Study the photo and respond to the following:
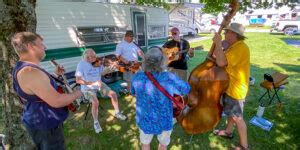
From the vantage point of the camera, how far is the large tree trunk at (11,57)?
10.2 ft

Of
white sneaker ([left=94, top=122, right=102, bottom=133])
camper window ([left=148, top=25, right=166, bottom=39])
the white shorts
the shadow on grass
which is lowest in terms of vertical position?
the shadow on grass

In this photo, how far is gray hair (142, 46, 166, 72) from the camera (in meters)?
2.71

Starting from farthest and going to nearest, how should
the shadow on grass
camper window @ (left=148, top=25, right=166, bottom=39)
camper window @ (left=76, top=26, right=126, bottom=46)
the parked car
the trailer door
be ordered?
the parked car → camper window @ (left=148, top=25, right=166, bottom=39) → the trailer door → camper window @ (left=76, top=26, right=126, bottom=46) → the shadow on grass

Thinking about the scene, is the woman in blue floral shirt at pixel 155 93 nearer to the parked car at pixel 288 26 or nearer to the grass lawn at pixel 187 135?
the grass lawn at pixel 187 135

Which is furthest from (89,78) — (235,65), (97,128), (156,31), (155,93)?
(156,31)

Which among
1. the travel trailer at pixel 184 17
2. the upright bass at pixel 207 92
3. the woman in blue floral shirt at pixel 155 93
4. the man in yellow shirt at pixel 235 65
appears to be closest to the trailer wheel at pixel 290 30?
the travel trailer at pixel 184 17

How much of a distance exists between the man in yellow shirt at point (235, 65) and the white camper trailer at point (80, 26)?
4894 millimetres

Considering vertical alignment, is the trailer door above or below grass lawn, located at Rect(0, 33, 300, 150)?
above

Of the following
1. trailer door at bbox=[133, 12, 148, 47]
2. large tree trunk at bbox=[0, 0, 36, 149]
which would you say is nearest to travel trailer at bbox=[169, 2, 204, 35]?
trailer door at bbox=[133, 12, 148, 47]

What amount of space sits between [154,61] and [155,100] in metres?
0.45

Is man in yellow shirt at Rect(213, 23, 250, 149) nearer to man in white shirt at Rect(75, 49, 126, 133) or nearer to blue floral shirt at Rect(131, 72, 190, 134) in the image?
blue floral shirt at Rect(131, 72, 190, 134)

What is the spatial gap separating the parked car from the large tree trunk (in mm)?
26615

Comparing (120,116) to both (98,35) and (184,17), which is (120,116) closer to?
(98,35)

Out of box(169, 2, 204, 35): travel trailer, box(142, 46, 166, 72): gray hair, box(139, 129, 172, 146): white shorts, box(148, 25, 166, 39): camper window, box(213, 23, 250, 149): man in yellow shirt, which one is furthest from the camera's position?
box(169, 2, 204, 35): travel trailer
